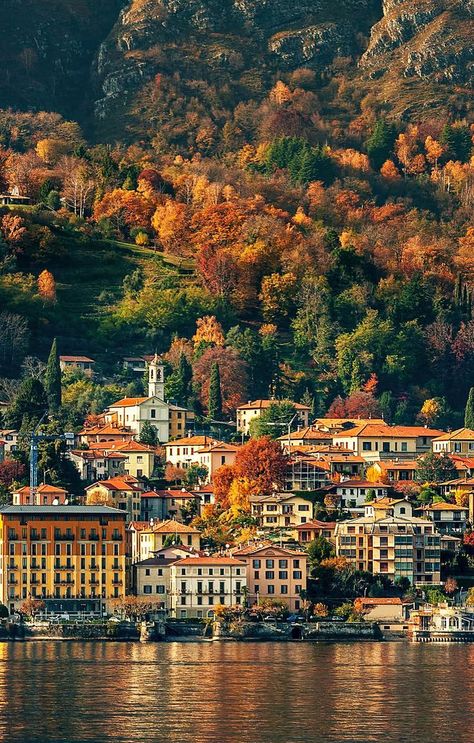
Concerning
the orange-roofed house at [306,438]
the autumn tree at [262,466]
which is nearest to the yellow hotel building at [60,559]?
the autumn tree at [262,466]

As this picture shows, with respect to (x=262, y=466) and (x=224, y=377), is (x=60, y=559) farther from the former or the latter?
(x=224, y=377)

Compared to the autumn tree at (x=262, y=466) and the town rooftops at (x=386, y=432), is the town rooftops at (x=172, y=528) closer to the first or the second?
the autumn tree at (x=262, y=466)

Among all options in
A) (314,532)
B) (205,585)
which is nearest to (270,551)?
(205,585)

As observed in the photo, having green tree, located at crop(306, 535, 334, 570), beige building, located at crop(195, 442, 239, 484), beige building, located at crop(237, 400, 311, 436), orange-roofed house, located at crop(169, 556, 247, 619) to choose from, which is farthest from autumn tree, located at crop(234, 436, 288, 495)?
beige building, located at crop(237, 400, 311, 436)

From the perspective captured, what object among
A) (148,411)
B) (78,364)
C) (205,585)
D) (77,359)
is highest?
(77,359)

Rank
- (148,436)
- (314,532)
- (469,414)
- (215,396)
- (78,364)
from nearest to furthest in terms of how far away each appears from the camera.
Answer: (314,532)
(148,436)
(469,414)
(215,396)
(78,364)

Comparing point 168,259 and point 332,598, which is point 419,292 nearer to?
point 168,259
